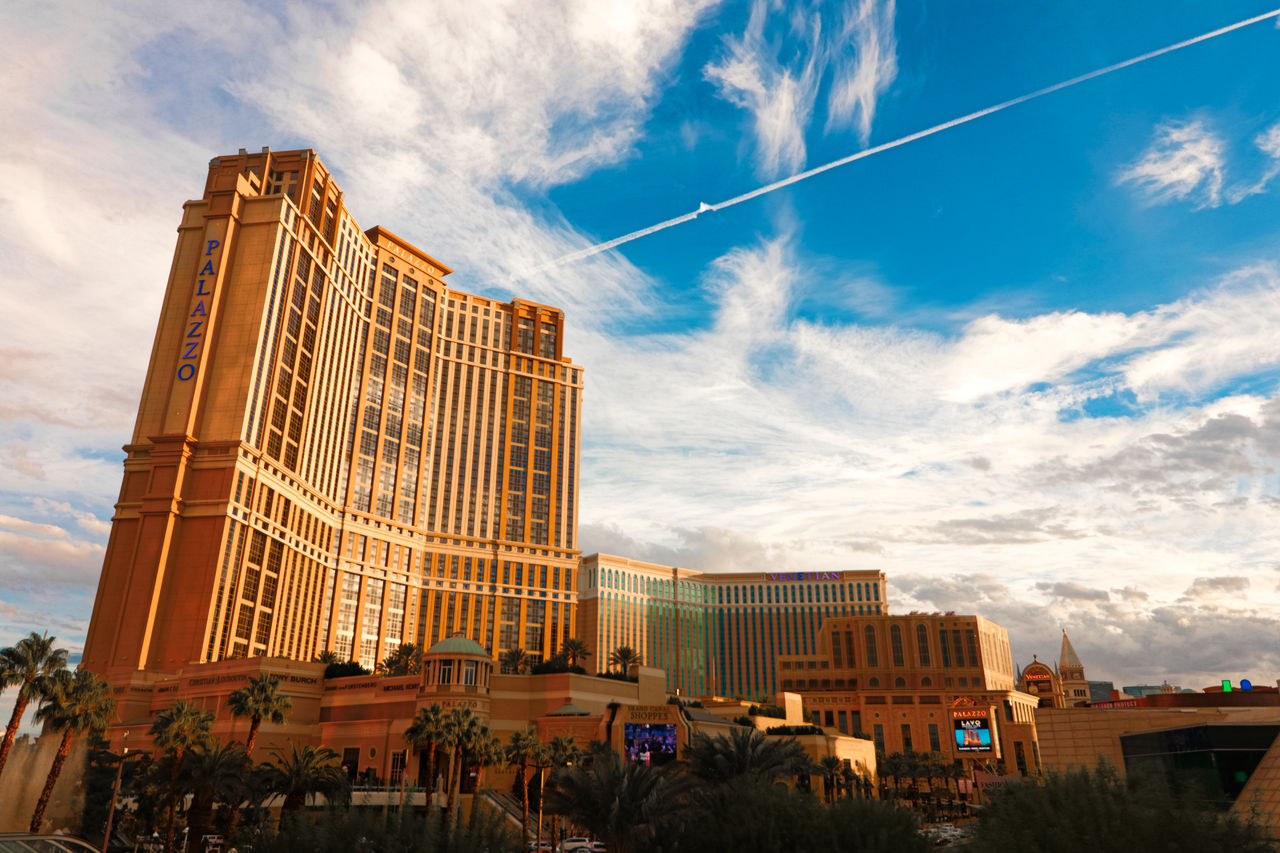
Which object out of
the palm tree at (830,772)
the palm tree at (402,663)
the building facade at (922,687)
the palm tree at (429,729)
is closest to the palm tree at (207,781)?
the palm tree at (429,729)

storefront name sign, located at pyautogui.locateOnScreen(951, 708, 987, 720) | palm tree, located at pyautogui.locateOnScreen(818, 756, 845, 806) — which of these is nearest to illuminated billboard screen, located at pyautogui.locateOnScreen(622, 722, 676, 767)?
palm tree, located at pyautogui.locateOnScreen(818, 756, 845, 806)

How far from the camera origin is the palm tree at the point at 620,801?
3962cm

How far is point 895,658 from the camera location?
159875mm

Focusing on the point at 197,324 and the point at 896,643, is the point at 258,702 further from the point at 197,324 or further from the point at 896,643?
the point at 896,643

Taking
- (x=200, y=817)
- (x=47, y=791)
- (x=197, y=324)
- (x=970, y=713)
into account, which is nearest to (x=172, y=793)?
(x=200, y=817)

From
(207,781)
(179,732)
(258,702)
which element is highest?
(258,702)

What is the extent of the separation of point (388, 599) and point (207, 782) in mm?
110103

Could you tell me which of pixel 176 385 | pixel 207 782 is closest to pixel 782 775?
pixel 207 782

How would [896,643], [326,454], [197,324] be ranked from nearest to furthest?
[197,324]
[326,454]
[896,643]

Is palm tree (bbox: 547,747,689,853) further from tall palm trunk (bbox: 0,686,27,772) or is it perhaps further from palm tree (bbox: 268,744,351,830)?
tall palm trunk (bbox: 0,686,27,772)

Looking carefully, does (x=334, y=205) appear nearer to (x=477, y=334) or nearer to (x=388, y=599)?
(x=477, y=334)

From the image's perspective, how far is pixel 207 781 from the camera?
1903 inches

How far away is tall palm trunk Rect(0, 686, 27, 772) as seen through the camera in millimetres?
50844

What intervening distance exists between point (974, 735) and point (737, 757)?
110 metres
